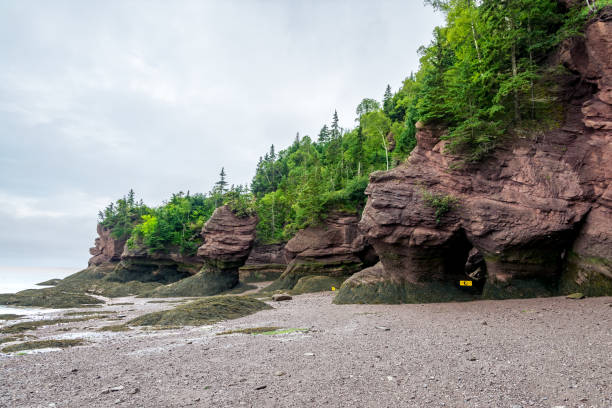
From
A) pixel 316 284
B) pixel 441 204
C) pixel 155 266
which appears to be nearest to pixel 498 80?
pixel 441 204

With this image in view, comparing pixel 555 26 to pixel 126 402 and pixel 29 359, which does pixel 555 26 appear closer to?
pixel 126 402

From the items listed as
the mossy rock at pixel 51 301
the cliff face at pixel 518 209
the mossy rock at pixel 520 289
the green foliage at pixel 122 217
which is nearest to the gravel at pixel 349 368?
the mossy rock at pixel 520 289

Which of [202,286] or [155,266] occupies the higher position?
[155,266]

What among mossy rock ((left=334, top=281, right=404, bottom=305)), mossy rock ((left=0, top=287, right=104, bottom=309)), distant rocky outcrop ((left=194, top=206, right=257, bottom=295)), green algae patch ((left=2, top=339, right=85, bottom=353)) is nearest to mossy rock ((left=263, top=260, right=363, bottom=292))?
distant rocky outcrop ((left=194, top=206, right=257, bottom=295))

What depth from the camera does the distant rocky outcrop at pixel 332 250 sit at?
26.9 metres

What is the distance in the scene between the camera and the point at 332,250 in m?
27.3

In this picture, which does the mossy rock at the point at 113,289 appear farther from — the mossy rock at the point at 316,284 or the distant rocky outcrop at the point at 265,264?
the mossy rock at the point at 316,284

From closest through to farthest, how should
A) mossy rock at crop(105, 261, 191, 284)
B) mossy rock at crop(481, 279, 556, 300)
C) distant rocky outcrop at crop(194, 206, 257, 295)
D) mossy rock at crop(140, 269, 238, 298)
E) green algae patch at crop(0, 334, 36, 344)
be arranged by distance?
green algae patch at crop(0, 334, 36, 344)
mossy rock at crop(481, 279, 556, 300)
mossy rock at crop(140, 269, 238, 298)
distant rocky outcrop at crop(194, 206, 257, 295)
mossy rock at crop(105, 261, 191, 284)

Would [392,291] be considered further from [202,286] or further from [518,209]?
[202,286]

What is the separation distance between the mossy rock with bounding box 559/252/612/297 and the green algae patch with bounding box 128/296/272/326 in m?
14.5

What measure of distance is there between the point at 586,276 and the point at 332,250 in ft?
58.5

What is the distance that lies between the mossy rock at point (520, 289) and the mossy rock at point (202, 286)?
90.4 ft

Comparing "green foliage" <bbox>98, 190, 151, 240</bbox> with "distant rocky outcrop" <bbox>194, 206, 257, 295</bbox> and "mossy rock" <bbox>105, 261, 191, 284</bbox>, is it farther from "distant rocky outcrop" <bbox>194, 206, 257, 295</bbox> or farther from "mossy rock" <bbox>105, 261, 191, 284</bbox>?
"distant rocky outcrop" <bbox>194, 206, 257, 295</bbox>

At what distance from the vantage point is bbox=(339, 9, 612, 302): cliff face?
11.8m
